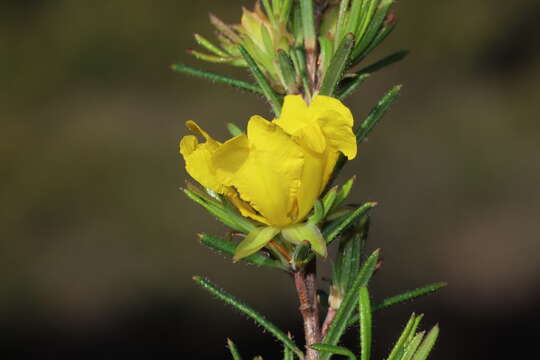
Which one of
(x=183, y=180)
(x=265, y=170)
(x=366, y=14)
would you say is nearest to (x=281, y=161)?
(x=265, y=170)

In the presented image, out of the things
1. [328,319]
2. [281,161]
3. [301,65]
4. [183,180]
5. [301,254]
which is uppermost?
[301,65]

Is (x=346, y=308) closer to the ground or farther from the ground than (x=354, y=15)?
closer to the ground

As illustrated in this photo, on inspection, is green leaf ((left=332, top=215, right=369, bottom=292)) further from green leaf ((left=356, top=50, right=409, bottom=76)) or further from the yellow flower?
green leaf ((left=356, top=50, right=409, bottom=76))

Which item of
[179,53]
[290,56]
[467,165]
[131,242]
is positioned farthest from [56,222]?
[290,56]

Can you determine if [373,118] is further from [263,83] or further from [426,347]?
[426,347]

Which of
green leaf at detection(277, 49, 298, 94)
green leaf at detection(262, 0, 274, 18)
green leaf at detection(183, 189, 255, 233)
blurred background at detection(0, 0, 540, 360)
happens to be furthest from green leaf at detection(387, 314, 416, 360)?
blurred background at detection(0, 0, 540, 360)
